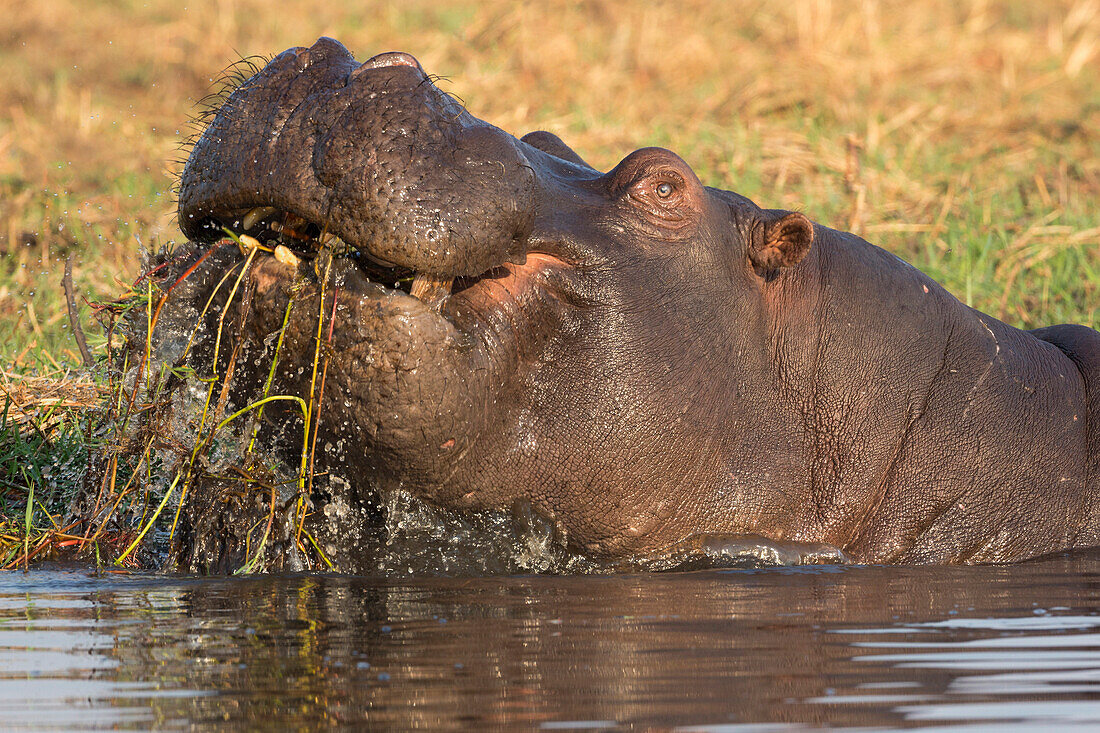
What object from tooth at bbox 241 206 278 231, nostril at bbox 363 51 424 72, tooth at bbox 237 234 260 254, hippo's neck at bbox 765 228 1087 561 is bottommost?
hippo's neck at bbox 765 228 1087 561

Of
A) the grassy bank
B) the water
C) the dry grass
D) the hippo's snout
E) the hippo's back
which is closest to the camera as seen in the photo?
the water

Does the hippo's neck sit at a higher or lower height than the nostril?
lower

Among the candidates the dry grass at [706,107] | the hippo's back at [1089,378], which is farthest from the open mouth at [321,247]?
the dry grass at [706,107]

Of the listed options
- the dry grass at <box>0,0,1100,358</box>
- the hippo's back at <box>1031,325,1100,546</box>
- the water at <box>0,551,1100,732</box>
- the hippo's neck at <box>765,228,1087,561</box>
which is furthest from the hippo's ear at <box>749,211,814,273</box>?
the dry grass at <box>0,0,1100,358</box>

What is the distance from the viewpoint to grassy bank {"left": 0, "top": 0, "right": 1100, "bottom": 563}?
8.20 meters

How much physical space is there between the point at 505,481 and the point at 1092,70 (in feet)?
31.4

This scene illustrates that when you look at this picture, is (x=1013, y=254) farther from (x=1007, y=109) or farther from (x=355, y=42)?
(x=355, y=42)

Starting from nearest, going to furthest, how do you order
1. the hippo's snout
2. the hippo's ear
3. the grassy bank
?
the hippo's snout, the hippo's ear, the grassy bank

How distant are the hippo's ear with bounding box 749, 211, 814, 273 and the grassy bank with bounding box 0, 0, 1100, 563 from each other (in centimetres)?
245

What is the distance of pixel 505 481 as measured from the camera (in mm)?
4176

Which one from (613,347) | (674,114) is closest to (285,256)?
(613,347)

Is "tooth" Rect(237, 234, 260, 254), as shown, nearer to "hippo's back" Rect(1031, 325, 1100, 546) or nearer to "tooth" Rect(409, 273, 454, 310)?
"tooth" Rect(409, 273, 454, 310)

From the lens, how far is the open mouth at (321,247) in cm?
381

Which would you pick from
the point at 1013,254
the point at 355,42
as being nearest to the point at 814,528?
the point at 1013,254
